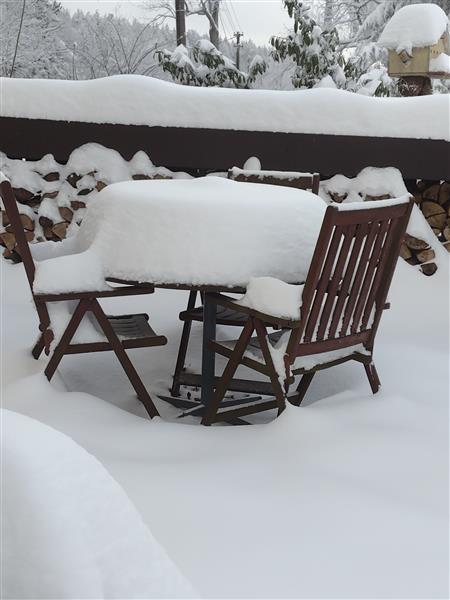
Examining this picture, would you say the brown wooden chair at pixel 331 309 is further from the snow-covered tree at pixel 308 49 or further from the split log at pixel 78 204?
the snow-covered tree at pixel 308 49

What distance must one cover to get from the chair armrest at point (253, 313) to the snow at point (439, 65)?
133 inches

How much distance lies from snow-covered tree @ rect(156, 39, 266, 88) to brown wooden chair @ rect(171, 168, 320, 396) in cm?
619

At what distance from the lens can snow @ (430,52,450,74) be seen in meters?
5.47

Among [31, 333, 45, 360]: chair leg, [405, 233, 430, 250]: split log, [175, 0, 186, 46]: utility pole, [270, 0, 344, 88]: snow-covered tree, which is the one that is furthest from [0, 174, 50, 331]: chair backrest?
[175, 0, 186, 46]: utility pole

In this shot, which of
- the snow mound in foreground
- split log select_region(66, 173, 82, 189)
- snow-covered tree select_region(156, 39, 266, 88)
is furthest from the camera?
snow-covered tree select_region(156, 39, 266, 88)

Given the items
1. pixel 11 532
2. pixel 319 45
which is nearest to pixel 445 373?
pixel 11 532

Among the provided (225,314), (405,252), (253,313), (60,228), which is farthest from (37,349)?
(405,252)

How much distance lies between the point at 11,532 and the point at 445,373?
3.05m

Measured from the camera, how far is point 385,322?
4453mm

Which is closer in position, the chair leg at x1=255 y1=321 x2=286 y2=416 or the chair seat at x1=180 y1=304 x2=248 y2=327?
the chair leg at x1=255 y1=321 x2=286 y2=416

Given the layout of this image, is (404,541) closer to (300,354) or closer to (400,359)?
(300,354)

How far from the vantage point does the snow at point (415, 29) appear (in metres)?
5.50

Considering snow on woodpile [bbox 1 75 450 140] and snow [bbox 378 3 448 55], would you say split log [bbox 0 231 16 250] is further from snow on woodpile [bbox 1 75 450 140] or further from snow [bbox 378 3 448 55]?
snow [bbox 378 3 448 55]

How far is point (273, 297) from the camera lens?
106 inches
